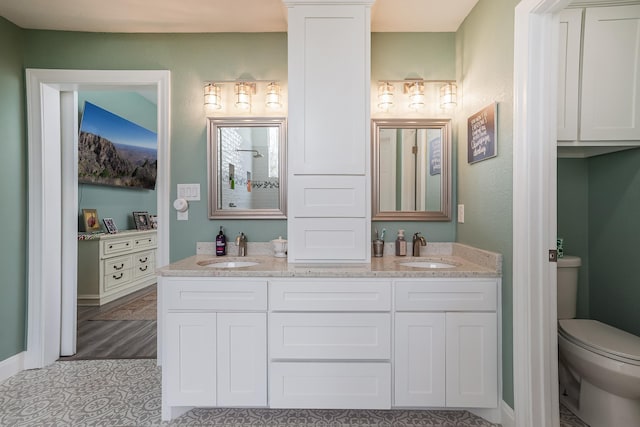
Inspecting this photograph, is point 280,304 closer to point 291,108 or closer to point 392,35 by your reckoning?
point 291,108

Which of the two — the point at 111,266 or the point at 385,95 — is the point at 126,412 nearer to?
the point at 111,266

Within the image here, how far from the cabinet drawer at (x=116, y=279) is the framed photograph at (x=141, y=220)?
75 cm

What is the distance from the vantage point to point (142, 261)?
4.39 meters

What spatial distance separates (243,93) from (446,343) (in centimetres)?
208

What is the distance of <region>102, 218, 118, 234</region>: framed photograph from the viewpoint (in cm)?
395

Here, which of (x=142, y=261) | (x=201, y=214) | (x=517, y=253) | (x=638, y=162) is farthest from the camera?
(x=142, y=261)

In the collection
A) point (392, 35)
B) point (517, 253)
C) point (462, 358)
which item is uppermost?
point (392, 35)

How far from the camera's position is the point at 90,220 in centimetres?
380

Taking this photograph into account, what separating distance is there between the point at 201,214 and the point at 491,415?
7.42ft

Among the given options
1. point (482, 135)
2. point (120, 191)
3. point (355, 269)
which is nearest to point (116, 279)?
point (120, 191)

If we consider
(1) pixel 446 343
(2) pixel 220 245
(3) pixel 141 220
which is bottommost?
(1) pixel 446 343

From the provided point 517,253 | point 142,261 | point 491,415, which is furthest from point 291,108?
point 142,261

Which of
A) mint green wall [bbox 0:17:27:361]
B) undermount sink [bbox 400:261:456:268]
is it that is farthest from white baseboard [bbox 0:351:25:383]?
undermount sink [bbox 400:261:456:268]

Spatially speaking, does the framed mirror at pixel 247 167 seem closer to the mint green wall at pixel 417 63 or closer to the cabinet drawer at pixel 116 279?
the mint green wall at pixel 417 63
